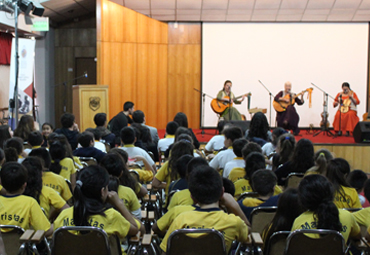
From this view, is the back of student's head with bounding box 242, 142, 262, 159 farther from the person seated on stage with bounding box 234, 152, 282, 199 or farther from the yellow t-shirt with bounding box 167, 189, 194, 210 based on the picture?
the yellow t-shirt with bounding box 167, 189, 194, 210

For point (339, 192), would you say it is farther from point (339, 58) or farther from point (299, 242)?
point (339, 58)

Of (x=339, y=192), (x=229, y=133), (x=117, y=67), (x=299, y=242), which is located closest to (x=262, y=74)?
(x=117, y=67)

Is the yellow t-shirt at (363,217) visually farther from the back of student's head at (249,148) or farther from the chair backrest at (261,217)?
the back of student's head at (249,148)

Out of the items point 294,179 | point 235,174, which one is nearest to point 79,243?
point 235,174

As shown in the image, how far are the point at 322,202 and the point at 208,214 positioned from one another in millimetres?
621

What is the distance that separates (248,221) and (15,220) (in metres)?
1.41

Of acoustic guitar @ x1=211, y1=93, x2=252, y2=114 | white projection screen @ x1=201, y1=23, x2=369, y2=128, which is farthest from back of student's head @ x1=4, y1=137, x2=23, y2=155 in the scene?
white projection screen @ x1=201, y1=23, x2=369, y2=128

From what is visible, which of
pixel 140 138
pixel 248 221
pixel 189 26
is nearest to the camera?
pixel 248 221

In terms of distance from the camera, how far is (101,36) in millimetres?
10398

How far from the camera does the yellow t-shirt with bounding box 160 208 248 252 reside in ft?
6.99

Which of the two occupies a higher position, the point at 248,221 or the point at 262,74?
the point at 262,74

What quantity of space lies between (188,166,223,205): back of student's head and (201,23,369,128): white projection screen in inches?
377

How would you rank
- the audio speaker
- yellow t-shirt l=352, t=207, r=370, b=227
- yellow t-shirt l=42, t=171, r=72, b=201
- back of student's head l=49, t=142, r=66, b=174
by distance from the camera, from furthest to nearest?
1. the audio speaker
2. back of student's head l=49, t=142, r=66, b=174
3. yellow t-shirt l=42, t=171, r=72, b=201
4. yellow t-shirt l=352, t=207, r=370, b=227

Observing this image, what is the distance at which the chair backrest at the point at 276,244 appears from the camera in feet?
7.50
